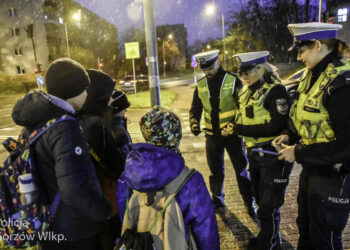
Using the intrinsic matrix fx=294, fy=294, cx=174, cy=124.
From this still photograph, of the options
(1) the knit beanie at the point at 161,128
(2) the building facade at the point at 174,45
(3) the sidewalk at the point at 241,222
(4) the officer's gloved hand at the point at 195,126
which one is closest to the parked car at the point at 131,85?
(3) the sidewalk at the point at 241,222

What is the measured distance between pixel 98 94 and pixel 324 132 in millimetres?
1837

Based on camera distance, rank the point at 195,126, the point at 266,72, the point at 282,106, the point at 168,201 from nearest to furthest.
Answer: the point at 168,201 < the point at 282,106 < the point at 266,72 < the point at 195,126

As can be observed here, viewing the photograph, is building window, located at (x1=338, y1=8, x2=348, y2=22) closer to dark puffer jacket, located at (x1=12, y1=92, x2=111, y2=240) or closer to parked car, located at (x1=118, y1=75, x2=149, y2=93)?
parked car, located at (x1=118, y1=75, x2=149, y2=93)

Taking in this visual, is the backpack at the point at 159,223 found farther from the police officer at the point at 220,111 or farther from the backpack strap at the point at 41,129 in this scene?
the police officer at the point at 220,111

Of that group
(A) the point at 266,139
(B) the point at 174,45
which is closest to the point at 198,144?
(A) the point at 266,139

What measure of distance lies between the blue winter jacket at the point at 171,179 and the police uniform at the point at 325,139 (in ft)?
3.39

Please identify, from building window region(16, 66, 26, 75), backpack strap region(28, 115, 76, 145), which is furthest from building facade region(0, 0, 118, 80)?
backpack strap region(28, 115, 76, 145)

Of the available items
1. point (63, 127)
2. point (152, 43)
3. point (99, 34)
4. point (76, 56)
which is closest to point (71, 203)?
point (63, 127)

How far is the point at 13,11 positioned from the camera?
41312mm

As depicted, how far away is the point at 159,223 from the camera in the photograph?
163 cm

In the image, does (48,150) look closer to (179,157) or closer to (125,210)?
(125,210)

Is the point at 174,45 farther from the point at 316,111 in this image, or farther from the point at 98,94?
the point at 316,111

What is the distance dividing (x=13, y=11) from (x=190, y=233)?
4862 cm

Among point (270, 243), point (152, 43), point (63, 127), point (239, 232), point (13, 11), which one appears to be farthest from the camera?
point (13, 11)
